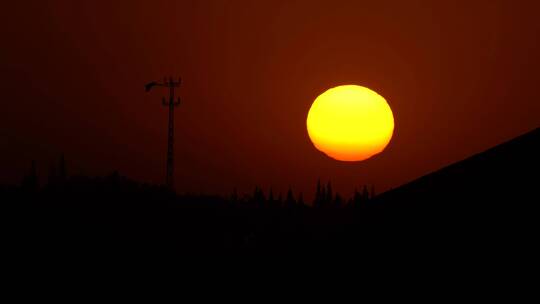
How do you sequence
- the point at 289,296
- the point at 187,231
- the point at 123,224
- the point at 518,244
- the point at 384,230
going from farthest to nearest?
1. the point at 187,231
2. the point at 123,224
3. the point at 289,296
4. the point at 384,230
5. the point at 518,244

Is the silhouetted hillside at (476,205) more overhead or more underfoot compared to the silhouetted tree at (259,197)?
more underfoot

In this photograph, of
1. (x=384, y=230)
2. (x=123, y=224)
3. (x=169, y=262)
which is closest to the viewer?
(x=384, y=230)

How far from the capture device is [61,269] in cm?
2556

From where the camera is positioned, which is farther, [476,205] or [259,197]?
[259,197]

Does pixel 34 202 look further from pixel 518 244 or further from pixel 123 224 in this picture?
pixel 518 244

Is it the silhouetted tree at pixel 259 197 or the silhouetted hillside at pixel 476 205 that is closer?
the silhouetted hillside at pixel 476 205

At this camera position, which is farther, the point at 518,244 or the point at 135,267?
the point at 135,267

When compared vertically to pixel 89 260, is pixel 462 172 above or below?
below

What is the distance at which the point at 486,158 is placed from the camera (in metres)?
8.33

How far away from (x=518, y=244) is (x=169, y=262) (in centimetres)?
2224

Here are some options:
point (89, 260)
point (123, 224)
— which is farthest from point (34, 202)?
point (89, 260)

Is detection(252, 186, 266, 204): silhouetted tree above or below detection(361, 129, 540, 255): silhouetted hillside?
above

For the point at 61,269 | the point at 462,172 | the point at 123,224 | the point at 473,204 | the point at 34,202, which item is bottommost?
the point at 473,204

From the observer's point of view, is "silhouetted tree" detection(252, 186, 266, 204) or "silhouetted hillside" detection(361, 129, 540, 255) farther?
"silhouetted tree" detection(252, 186, 266, 204)
